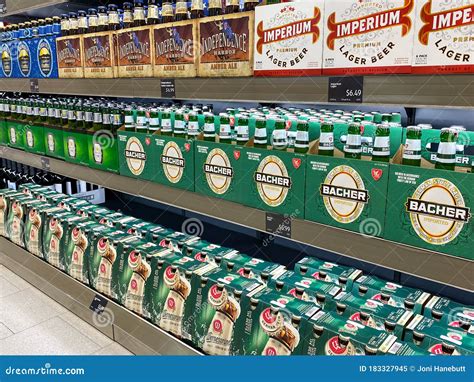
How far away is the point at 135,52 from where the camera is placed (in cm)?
163

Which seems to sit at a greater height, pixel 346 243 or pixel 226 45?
pixel 226 45

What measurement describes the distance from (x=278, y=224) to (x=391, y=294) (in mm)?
433

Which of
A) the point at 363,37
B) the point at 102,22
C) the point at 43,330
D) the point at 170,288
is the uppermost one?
the point at 102,22

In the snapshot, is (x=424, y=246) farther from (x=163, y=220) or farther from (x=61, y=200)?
(x=61, y=200)

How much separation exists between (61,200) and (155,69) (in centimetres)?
134

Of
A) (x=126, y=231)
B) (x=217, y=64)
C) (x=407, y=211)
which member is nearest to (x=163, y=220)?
(x=126, y=231)

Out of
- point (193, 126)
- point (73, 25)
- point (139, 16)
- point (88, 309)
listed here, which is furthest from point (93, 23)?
point (88, 309)

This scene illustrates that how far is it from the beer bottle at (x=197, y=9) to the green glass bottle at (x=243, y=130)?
1.31 ft

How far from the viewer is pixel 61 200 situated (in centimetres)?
256

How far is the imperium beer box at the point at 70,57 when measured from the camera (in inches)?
76.6

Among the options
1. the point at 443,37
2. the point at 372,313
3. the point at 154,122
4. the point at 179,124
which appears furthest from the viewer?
the point at 154,122

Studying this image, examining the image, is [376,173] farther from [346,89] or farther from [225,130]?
[225,130]

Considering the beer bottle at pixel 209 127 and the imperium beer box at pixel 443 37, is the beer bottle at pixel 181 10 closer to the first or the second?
the beer bottle at pixel 209 127

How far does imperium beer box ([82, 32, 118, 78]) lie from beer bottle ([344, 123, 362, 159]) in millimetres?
1084
